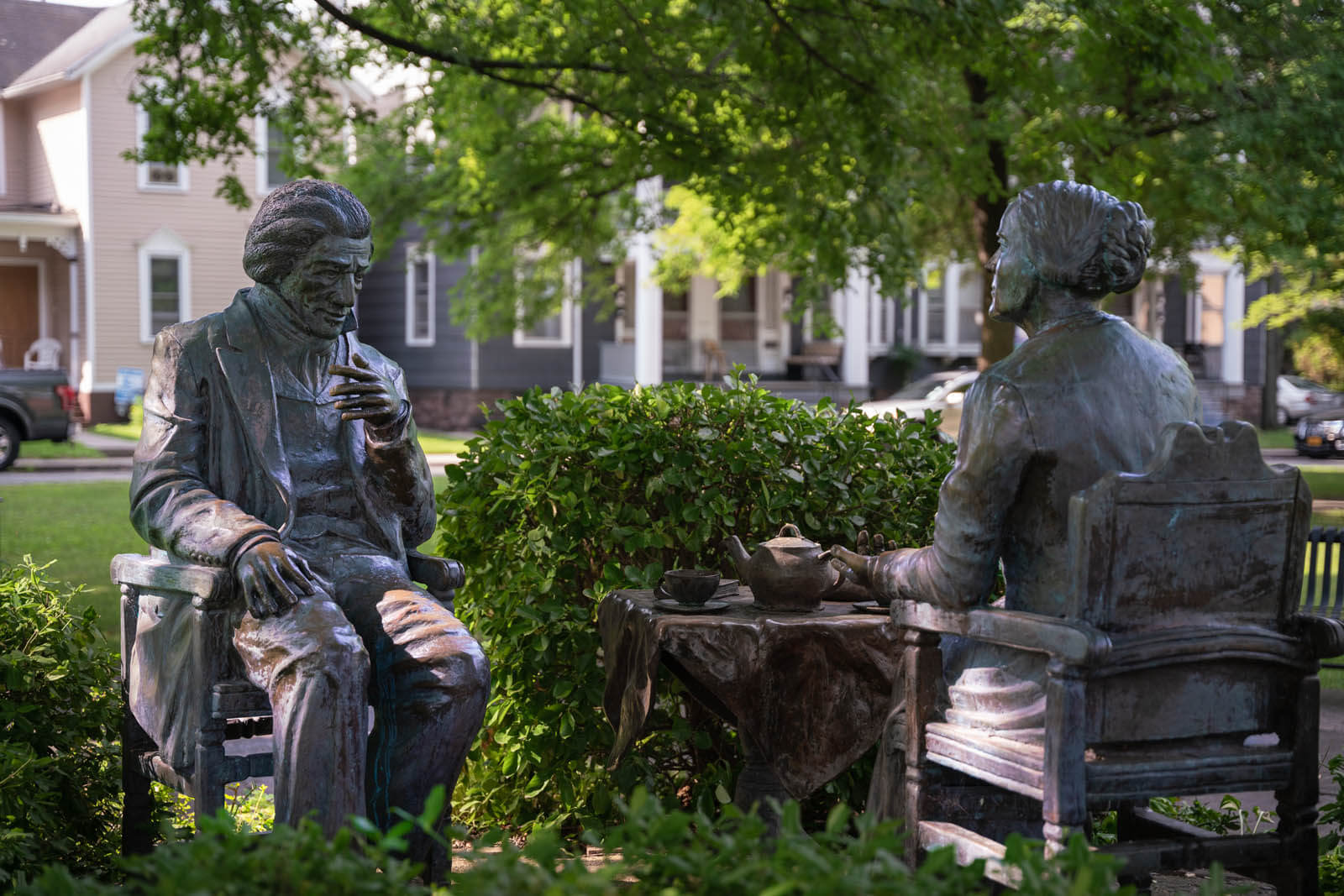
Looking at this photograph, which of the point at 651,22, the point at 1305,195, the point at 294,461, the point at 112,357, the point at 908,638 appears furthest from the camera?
the point at 112,357

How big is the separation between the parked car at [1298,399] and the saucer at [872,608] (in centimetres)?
3289

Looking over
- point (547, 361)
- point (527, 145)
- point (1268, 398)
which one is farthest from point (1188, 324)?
point (527, 145)

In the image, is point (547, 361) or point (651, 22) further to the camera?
point (547, 361)

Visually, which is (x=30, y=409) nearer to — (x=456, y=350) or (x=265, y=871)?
(x=456, y=350)

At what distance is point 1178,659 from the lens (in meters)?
2.99

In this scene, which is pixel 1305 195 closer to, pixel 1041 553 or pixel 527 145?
pixel 527 145

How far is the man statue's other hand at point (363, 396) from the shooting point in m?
3.86

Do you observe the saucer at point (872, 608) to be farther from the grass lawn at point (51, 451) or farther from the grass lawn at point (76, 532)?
the grass lawn at point (51, 451)

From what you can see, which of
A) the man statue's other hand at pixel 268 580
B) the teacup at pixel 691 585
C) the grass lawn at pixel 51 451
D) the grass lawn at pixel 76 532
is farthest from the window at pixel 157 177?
the man statue's other hand at pixel 268 580

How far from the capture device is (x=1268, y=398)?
32656mm

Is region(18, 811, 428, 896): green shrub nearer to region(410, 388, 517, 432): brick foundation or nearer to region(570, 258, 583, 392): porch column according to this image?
region(410, 388, 517, 432): brick foundation

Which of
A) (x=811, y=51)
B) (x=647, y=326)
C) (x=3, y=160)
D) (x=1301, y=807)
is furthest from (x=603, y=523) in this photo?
(x=3, y=160)

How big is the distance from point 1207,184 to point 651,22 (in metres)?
6.32

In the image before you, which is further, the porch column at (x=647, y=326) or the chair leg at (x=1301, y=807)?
the porch column at (x=647, y=326)
